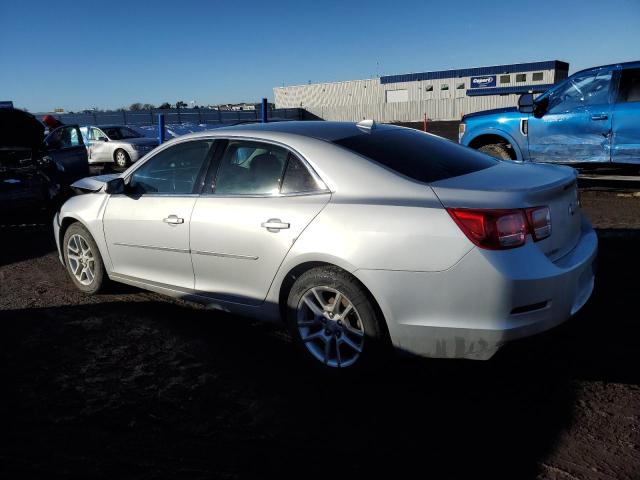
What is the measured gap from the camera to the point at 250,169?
3674 millimetres

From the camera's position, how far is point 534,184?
9.85 ft

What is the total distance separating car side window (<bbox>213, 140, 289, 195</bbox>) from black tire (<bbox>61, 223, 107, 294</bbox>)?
5.24 feet

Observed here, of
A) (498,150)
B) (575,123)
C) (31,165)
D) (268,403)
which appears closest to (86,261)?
(268,403)

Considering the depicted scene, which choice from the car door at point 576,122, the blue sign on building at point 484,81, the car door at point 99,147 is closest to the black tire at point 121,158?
the car door at point 99,147

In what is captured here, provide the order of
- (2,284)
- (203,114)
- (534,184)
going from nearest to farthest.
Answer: (534,184), (2,284), (203,114)

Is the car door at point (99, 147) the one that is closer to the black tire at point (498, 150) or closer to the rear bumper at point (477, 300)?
the black tire at point (498, 150)

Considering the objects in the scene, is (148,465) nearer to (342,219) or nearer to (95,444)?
(95,444)

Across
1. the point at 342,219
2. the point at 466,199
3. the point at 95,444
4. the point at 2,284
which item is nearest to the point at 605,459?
the point at 466,199

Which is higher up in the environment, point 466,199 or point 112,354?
point 466,199

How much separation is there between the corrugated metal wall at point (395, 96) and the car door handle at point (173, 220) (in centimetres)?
4285

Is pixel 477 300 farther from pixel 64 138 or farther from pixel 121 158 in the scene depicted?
pixel 121 158

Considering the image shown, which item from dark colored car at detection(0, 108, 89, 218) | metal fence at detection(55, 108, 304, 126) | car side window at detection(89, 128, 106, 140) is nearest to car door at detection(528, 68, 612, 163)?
dark colored car at detection(0, 108, 89, 218)

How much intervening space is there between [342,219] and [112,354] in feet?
6.15

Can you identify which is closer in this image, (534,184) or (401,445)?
(401,445)
